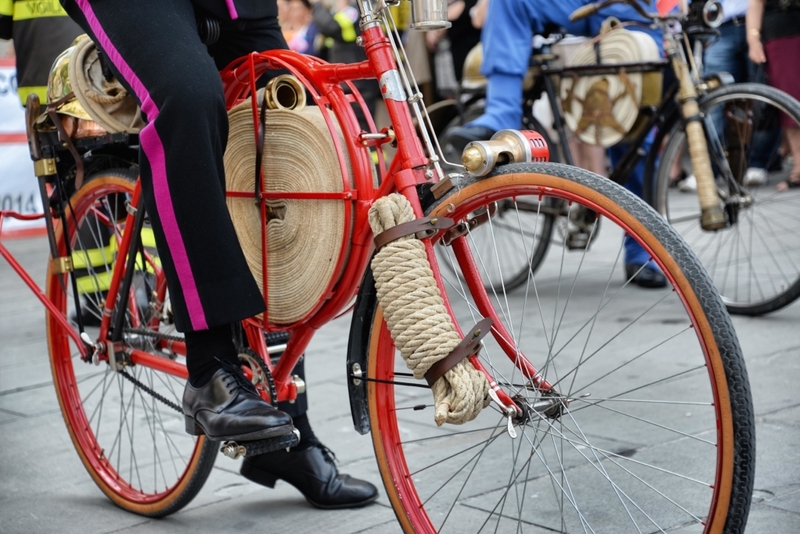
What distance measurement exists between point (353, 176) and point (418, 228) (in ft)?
1.07

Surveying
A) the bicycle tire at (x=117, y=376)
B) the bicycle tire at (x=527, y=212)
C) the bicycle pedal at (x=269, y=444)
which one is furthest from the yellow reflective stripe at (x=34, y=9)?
the bicycle pedal at (x=269, y=444)

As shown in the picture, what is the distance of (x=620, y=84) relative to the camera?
4656 millimetres

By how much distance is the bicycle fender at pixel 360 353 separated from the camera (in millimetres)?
2131

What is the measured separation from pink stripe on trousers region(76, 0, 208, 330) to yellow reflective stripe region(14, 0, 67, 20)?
1.73m

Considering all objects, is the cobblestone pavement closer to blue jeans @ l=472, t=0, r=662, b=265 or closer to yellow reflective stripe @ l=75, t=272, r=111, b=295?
yellow reflective stripe @ l=75, t=272, r=111, b=295

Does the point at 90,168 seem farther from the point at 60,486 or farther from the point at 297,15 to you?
the point at 297,15

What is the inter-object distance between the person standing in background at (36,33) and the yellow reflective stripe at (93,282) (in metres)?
1.04

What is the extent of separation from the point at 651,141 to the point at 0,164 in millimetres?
4798

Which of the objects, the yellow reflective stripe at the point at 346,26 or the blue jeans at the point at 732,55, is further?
the yellow reflective stripe at the point at 346,26

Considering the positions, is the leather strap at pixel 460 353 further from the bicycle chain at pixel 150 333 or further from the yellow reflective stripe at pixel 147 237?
the yellow reflective stripe at pixel 147 237

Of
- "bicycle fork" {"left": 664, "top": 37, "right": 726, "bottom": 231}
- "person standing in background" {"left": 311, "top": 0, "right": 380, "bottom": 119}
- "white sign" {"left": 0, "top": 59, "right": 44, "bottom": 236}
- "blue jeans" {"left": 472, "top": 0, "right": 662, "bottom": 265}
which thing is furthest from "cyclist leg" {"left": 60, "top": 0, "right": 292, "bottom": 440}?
"person standing in background" {"left": 311, "top": 0, "right": 380, "bottom": 119}

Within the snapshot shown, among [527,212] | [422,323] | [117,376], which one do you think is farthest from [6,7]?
[527,212]

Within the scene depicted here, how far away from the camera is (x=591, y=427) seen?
10.4 feet

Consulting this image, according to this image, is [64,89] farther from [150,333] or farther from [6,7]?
[6,7]
